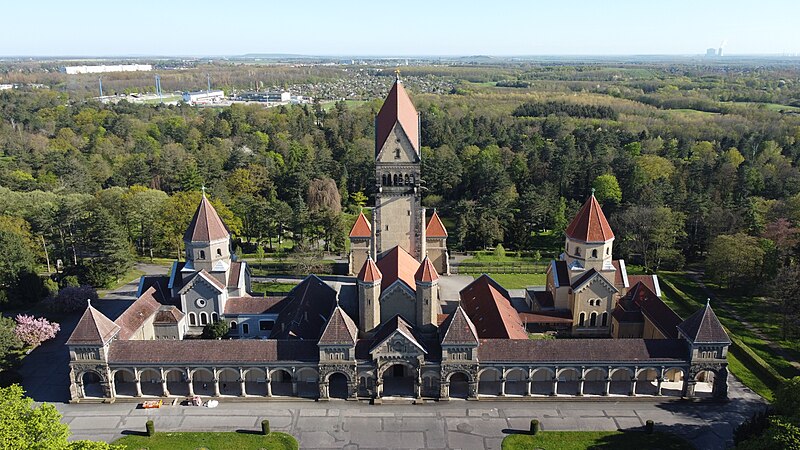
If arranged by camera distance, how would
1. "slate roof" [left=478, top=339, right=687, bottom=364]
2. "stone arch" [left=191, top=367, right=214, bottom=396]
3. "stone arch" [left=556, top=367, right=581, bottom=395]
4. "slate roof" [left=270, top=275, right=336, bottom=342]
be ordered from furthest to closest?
"slate roof" [left=270, top=275, right=336, bottom=342], "stone arch" [left=191, top=367, right=214, bottom=396], "stone arch" [left=556, top=367, right=581, bottom=395], "slate roof" [left=478, top=339, right=687, bottom=364]

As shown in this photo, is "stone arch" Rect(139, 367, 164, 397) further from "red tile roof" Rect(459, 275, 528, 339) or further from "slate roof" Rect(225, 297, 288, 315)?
"red tile roof" Rect(459, 275, 528, 339)

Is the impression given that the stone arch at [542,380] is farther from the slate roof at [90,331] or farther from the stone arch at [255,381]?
the slate roof at [90,331]

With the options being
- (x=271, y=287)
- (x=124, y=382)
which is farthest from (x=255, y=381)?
(x=271, y=287)

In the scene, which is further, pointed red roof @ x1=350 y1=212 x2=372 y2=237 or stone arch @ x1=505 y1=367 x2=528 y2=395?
pointed red roof @ x1=350 y1=212 x2=372 y2=237

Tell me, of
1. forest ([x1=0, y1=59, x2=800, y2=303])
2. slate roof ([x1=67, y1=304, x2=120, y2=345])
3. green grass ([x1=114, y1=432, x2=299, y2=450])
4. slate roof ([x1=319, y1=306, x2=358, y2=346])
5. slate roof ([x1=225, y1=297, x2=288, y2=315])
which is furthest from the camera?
forest ([x1=0, y1=59, x2=800, y2=303])

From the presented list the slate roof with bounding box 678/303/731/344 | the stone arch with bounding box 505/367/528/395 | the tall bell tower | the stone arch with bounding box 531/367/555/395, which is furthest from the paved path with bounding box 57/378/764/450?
the tall bell tower

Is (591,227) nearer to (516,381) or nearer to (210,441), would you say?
(516,381)
